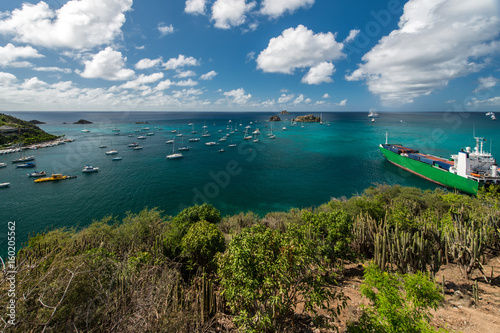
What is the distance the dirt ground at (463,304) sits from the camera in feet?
32.8

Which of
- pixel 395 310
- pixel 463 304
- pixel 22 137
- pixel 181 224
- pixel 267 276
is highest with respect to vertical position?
pixel 22 137

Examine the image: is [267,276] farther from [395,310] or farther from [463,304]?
[463,304]

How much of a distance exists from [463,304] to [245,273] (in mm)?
12786

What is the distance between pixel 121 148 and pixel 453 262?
108 metres

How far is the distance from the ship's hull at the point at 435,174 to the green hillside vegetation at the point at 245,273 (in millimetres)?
22460

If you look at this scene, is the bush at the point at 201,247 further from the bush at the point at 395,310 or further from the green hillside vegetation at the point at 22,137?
the green hillside vegetation at the point at 22,137

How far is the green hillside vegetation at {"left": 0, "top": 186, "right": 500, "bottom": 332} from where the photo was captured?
6992 millimetres

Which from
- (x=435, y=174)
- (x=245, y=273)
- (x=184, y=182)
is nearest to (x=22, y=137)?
(x=184, y=182)

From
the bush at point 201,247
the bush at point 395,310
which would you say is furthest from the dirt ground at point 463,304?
the bush at point 201,247

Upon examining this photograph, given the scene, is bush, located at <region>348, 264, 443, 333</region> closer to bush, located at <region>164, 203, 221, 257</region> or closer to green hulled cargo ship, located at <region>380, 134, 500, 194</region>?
bush, located at <region>164, 203, 221, 257</region>

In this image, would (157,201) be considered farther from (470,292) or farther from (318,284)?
(470,292)

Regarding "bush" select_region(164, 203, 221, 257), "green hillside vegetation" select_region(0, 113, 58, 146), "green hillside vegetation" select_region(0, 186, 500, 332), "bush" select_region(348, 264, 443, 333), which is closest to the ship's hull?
"green hillside vegetation" select_region(0, 186, 500, 332)

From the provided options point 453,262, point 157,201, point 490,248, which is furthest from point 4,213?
point 490,248

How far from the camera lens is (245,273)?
26.8 ft
